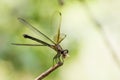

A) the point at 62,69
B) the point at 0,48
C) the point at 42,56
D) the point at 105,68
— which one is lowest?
the point at 105,68

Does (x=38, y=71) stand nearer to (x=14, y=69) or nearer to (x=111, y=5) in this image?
(x=14, y=69)

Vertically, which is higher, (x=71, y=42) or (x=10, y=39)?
(x=10, y=39)

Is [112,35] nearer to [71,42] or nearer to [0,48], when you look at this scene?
[71,42]

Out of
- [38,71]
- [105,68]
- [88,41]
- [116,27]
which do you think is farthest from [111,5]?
[38,71]

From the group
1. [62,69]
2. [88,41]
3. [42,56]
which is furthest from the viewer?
[88,41]

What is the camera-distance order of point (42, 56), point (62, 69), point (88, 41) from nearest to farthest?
point (42, 56) → point (62, 69) → point (88, 41)

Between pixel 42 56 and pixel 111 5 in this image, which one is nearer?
pixel 42 56

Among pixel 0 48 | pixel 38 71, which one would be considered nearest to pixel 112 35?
pixel 38 71

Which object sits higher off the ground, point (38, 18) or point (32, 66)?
point (38, 18)

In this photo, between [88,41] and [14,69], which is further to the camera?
[88,41]
